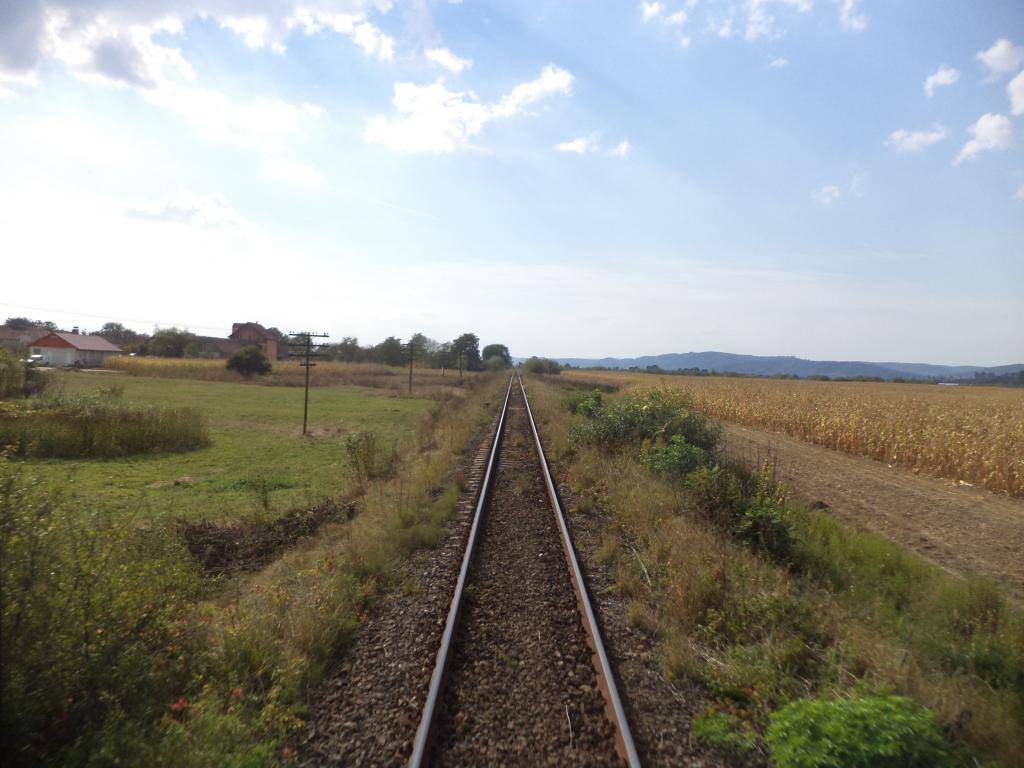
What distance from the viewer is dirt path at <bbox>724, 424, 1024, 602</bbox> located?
8164mm

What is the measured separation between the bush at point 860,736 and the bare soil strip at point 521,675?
1.10m

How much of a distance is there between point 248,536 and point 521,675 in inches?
248

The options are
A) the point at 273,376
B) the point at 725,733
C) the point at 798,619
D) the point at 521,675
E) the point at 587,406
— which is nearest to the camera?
the point at 725,733

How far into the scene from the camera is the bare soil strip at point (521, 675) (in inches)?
149

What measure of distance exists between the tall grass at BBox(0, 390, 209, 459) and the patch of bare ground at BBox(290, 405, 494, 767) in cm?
1401

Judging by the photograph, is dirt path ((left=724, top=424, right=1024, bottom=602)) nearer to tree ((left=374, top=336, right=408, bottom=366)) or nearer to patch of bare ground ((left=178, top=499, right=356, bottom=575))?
patch of bare ground ((left=178, top=499, right=356, bottom=575))

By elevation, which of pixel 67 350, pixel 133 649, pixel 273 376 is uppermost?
pixel 67 350

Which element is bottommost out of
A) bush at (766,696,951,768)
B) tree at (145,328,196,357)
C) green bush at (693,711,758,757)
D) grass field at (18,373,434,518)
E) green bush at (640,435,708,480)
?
grass field at (18,373,434,518)

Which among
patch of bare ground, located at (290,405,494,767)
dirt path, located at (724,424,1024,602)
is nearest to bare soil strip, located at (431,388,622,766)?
patch of bare ground, located at (290,405,494,767)

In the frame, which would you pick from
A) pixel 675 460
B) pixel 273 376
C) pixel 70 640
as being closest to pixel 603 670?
pixel 70 640

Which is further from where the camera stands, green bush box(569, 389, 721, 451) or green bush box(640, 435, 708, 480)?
green bush box(569, 389, 721, 451)

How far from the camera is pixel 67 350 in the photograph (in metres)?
67.6

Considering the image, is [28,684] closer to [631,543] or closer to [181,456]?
[631,543]

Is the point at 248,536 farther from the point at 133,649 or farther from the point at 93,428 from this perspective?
the point at 93,428
